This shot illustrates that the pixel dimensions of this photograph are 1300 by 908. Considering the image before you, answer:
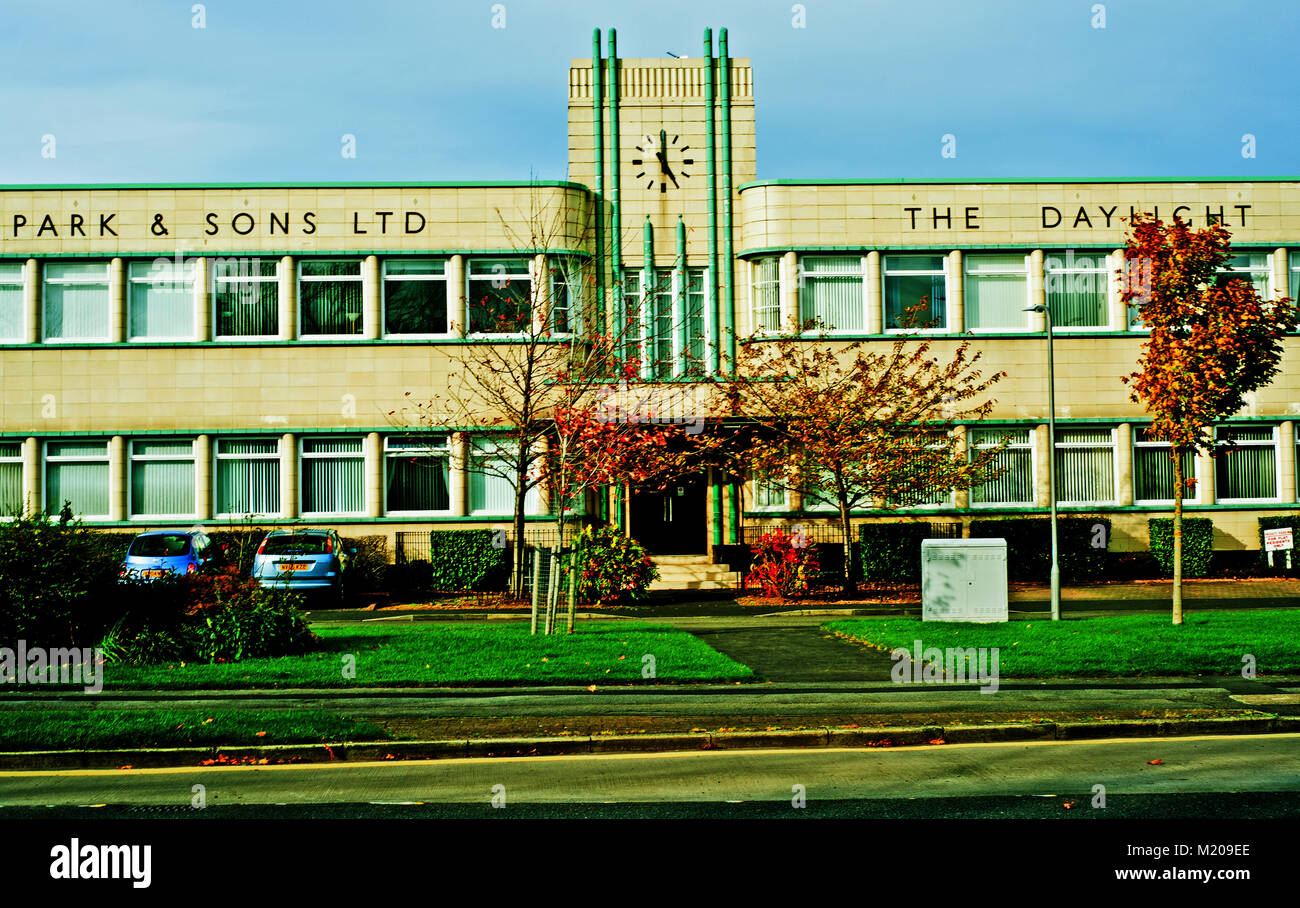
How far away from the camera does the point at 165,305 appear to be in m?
30.7

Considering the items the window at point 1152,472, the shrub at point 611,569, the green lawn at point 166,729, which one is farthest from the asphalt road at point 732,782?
the window at point 1152,472

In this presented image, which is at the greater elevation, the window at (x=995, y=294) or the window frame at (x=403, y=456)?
the window at (x=995, y=294)

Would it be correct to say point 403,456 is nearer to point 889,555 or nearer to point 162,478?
point 162,478

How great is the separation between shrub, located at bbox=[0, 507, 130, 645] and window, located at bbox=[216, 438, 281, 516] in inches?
567

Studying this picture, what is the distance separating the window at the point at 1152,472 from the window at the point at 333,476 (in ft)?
63.5

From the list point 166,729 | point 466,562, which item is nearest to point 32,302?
point 466,562

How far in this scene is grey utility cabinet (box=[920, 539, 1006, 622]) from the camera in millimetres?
18906

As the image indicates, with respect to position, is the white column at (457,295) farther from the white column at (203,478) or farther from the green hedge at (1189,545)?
the green hedge at (1189,545)

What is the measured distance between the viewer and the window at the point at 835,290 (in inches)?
1212

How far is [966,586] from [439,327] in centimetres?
1625

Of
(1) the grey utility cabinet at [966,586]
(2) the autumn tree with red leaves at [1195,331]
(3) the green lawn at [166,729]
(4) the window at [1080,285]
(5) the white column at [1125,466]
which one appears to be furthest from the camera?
(4) the window at [1080,285]

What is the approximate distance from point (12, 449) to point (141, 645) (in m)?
18.6

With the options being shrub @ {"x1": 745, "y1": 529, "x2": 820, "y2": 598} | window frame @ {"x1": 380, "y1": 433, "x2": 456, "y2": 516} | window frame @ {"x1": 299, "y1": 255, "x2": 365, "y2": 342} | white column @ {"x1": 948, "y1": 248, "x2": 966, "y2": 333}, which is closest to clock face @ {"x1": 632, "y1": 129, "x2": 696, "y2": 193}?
white column @ {"x1": 948, "y1": 248, "x2": 966, "y2": 333}

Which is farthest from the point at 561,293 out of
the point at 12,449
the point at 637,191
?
the point at 12,449
